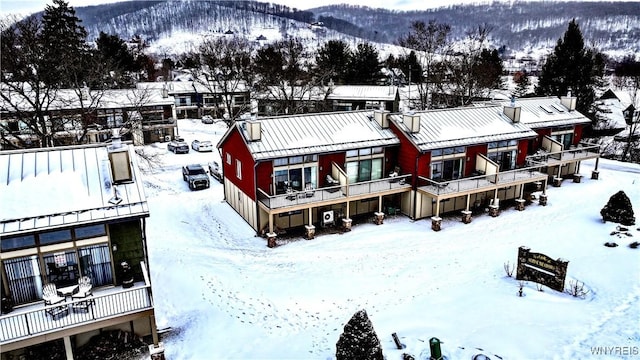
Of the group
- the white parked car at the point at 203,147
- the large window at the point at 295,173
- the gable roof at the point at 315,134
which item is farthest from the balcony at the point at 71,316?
the white parked car at the point at 203,147

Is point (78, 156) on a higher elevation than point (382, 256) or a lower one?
higher

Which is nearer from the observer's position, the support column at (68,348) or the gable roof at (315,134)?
the support column at (68,348)

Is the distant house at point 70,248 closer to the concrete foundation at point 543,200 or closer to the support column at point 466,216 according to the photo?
the support column at point 466,216

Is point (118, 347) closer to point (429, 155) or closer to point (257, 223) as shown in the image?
point (257, 223)

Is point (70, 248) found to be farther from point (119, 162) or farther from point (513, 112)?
point (513, 112)

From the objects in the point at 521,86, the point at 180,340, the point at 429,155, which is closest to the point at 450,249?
the point at 429,155
